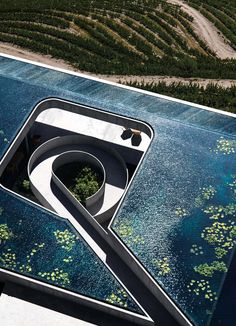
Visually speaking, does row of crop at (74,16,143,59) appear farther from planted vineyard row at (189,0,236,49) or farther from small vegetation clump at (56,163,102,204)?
small vegetation clump at (56,163,102,204)

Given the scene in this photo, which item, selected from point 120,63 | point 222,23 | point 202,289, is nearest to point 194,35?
point 222,23

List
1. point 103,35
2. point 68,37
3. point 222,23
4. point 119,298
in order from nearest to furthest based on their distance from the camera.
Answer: point 119,298 → point 68,37 → point 103,35 → point 222,23

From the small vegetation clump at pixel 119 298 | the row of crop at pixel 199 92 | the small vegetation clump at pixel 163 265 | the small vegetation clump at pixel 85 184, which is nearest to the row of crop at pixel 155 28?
the row of crop at pixel 199 92

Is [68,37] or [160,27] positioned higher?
[160,27]

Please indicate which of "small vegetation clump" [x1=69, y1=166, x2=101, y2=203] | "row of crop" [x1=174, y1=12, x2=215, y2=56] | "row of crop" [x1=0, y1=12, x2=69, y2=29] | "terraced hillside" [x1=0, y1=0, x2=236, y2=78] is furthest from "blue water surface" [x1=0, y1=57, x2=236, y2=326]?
"row of crop" [x1=174, y1=12, x2=215, y2=56]

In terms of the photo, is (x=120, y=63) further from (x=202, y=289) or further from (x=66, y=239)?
(x=202, y=289)

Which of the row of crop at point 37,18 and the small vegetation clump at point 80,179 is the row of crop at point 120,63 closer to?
the row of crop at point 37,18
